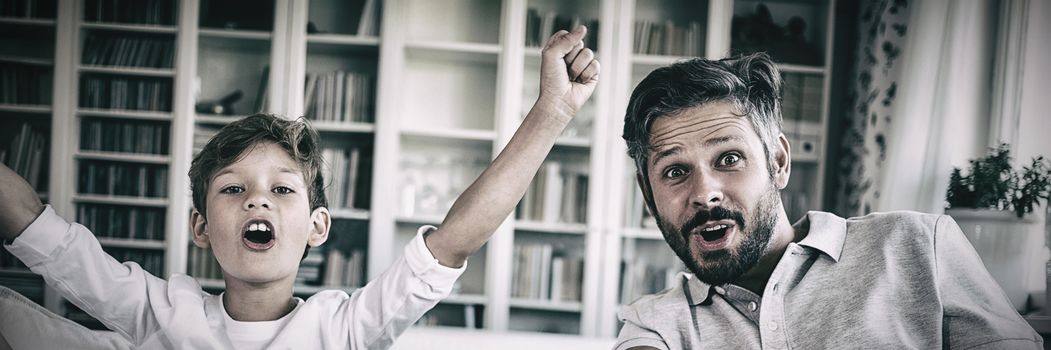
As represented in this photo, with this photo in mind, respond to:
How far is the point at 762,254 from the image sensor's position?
1110 millimetres

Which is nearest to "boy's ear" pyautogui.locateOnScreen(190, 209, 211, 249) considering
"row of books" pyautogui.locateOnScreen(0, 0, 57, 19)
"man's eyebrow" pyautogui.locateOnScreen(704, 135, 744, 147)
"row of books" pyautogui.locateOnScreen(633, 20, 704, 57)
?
"man's eyebrow" pyautogui.locateOnScreen(704, 135, 744, 147)

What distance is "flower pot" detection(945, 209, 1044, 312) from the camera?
5.34 feet

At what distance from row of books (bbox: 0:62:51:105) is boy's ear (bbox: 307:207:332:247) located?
104 inches

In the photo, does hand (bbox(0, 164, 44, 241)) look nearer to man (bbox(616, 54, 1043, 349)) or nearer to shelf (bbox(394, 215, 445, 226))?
man (bbox(616, 54, 1043, 349))

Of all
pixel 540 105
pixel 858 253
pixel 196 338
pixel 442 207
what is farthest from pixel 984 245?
pixel 442 207

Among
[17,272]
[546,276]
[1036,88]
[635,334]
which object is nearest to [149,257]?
[17,272]

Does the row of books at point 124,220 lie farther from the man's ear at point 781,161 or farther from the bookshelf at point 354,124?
the man's ear at point 781,161

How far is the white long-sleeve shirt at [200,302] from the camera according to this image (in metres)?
1.00

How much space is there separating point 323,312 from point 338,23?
98.7 inches

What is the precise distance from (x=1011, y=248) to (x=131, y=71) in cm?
335

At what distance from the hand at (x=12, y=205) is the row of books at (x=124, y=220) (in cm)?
235

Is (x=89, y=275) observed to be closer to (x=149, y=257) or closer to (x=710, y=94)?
(x=710, y=94)

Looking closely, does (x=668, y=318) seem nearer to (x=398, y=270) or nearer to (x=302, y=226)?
(x=398, y=270)

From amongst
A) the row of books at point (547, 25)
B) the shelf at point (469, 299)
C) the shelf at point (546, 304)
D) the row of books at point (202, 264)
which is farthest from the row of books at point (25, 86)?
the shelf at point (546, 304)
